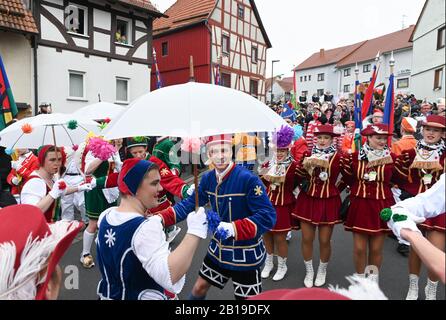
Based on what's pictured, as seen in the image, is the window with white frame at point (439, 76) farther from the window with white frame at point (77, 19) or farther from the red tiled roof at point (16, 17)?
the window with white frame at point (77, 19)

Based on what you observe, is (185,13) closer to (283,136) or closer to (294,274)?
(283,136)

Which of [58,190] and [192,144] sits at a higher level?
[192,144]

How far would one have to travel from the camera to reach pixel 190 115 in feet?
7.29

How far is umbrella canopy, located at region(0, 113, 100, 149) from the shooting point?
3.80 m

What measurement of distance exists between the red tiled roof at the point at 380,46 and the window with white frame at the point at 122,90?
83.5 feet

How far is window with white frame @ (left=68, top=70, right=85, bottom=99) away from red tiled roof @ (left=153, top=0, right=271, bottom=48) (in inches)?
413

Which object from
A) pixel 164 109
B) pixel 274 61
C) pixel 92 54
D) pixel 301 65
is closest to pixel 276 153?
pixel 164 109

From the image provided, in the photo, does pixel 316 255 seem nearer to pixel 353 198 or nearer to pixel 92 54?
pixel 353 198

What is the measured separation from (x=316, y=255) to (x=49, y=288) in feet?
14.3

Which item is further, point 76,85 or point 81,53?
point 76,85

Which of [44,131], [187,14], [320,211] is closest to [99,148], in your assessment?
[44,131]

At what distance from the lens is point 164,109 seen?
2.33m

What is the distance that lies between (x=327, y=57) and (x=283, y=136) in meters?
49.6
